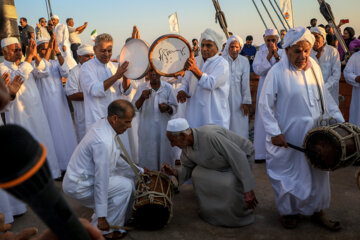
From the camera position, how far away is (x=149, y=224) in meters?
3.61

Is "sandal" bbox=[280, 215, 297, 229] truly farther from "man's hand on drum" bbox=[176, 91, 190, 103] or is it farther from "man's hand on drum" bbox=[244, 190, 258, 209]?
"man's hand on drum" bbox=[176, 91, 190, 103]

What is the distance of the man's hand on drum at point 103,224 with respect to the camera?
3.27 metres

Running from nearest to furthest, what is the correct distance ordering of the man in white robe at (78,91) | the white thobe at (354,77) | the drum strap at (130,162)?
the drum strap at (130,162) → the man in white robe at (78,91) → the white thobe at (354,77)

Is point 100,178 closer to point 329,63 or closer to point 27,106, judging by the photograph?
point 27,106

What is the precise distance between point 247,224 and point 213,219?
0.37m

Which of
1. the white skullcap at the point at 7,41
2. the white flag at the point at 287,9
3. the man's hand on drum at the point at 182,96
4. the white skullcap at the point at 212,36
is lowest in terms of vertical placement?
the man's hand on drum at the point at 182,96

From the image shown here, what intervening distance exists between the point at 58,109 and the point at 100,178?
2.71 meters

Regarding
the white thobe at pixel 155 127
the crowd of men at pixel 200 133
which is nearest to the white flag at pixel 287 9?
the crowd of men at pixel 200 133

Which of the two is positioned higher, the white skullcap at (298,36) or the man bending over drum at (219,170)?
the white skullcap at (298,36)

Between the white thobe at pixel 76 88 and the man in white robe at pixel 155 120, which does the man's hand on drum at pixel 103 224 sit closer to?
the man in white robe at pixel 155 120

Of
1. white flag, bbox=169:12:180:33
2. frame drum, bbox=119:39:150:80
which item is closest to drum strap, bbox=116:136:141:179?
frame drum, bbox=119:39:150:80

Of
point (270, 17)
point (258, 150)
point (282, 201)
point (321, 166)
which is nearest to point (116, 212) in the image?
point (282, 201)

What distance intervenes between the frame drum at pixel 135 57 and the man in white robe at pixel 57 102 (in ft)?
4.93

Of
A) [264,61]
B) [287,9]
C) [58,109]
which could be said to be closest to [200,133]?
[264,61]
